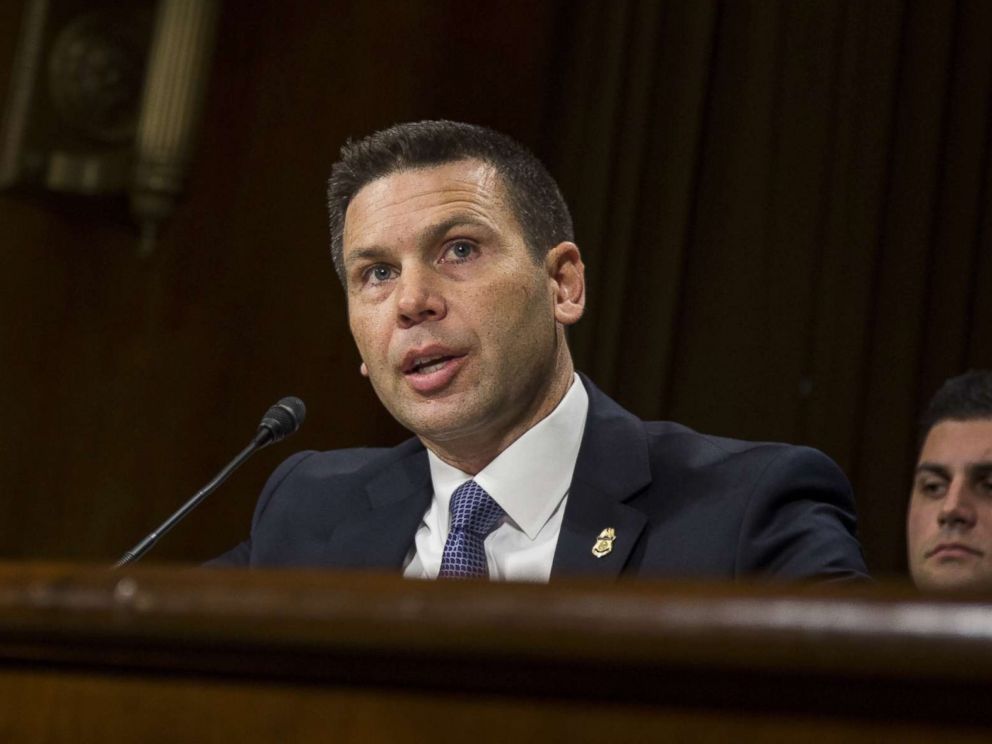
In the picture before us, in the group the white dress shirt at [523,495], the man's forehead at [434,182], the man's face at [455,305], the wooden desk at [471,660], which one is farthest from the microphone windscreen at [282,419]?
the wooden desk at [471,660]

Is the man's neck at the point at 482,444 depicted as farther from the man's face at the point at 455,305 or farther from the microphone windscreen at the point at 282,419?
the microphone windscreen at the point at 282,419

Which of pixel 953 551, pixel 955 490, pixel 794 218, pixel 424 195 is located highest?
pixel 794 218

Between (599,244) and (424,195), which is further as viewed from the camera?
(599,244)

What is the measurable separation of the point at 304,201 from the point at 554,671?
3418mm

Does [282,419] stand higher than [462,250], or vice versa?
[462,250]

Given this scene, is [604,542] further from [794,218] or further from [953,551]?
[794,218]

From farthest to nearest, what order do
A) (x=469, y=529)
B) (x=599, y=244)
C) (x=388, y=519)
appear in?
(x=599, y=244) < (x=388, y=519) < (x=469, y=529)

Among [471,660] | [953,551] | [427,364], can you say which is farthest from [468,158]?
[471,660]

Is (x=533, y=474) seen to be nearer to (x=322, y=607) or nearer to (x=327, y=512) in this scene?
(x=327, y=512)

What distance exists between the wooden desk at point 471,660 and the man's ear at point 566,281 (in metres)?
1.39

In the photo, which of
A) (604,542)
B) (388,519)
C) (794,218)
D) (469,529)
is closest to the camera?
(604,542)

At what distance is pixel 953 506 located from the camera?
2.68m

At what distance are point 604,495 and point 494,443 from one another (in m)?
0.21

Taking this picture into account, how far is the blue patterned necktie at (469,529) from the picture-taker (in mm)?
1825
